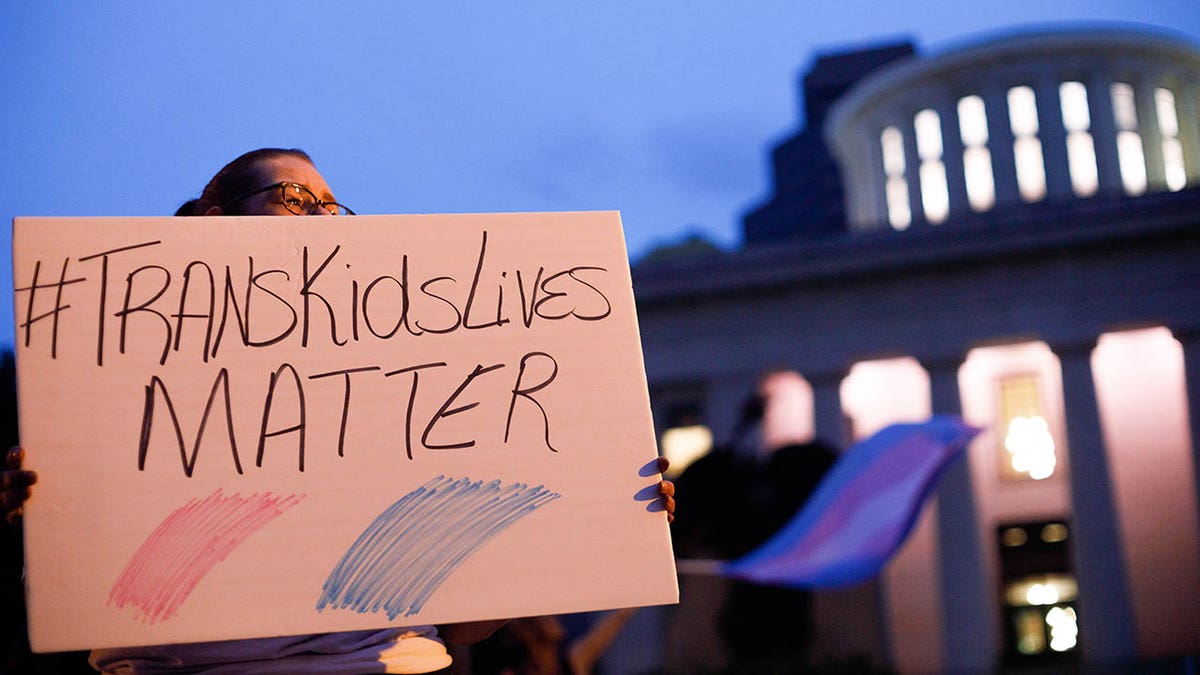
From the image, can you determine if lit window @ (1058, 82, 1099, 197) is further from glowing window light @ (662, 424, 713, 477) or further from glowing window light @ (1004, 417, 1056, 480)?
glowing window light @ (662, 424, 713, 477)

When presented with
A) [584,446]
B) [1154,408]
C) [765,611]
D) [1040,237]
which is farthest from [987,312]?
[584,446]

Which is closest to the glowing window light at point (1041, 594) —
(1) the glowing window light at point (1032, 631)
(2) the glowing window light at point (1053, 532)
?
(1) the glowing window light at point (1032, 631)

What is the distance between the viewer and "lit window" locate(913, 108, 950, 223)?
44188 millimetres

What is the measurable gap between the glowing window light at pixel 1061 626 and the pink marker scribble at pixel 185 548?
35695mm

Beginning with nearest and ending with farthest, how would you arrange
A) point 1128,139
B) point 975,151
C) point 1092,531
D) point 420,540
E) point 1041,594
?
point 420,540, point 1092,531, point 1041,594, point 1128,139, point 975,151

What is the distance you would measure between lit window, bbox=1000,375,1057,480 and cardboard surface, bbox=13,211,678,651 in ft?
113

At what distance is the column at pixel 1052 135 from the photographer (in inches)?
1679

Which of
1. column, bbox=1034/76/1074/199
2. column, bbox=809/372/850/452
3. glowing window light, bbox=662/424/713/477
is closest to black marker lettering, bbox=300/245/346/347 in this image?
column, bbox=809/372/850/452

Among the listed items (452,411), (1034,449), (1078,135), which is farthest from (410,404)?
(1078,135)

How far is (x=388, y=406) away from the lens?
3.04 meters

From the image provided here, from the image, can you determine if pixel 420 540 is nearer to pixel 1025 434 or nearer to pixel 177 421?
pixel 177 421

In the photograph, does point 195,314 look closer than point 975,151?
Yes

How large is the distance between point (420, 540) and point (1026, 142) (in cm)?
4325

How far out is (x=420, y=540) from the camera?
2957 millimetres
